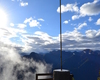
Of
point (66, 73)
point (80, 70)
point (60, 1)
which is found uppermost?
point (60, 1)

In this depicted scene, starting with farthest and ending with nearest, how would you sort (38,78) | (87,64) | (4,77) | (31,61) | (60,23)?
(4,77) → (31,61) → (87,64) → (38,78) → (60,23)

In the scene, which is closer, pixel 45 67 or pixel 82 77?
pixel 82 77

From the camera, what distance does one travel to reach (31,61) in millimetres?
101500

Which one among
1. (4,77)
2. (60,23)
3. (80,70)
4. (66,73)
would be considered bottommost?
(4,77)

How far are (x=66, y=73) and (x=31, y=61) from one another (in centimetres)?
10227

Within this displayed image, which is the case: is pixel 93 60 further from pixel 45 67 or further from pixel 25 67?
pixel 25 67

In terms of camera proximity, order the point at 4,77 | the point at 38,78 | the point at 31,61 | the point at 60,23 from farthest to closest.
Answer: the point at 4,77
the point at 31,61
the point at 38,78
the point at 60,23

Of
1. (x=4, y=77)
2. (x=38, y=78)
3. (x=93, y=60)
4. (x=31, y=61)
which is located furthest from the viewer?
(x=4, y=77)

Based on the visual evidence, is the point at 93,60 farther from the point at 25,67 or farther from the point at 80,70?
the point at 25,67

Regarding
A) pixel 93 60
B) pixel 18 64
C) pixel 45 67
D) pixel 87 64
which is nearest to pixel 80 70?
pixel 87 64

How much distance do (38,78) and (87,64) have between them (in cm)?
8164

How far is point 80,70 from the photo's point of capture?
81.1 meters

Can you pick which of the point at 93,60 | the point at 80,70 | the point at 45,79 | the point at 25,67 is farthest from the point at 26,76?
the point at 45,79

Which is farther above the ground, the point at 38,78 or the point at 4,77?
the point at 38,78
